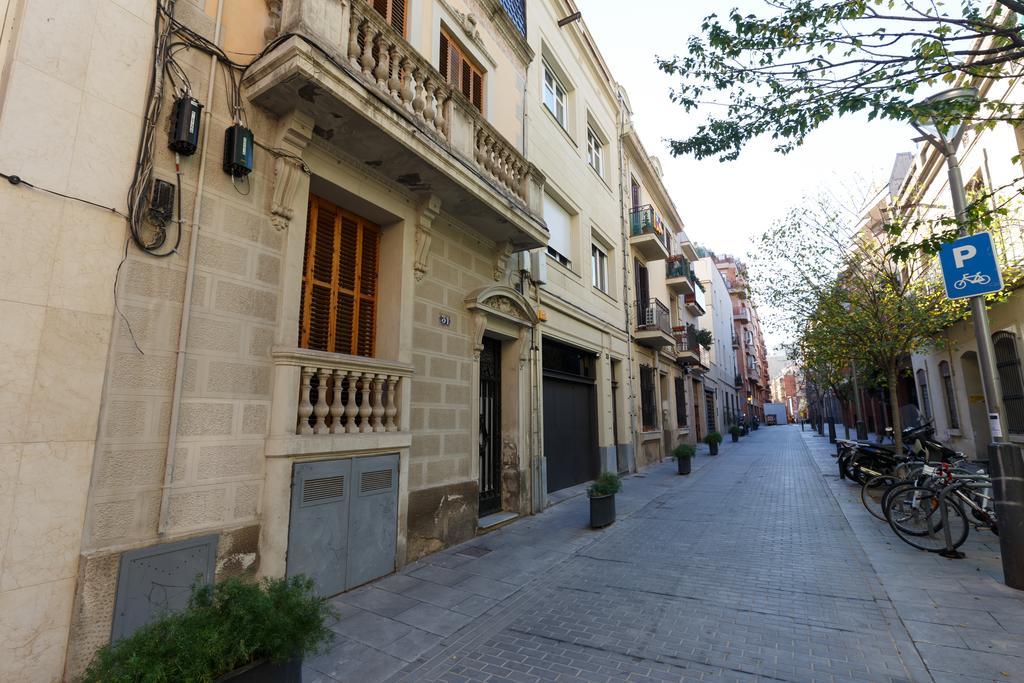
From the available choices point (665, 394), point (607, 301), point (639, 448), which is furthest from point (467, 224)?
point (665, 394)

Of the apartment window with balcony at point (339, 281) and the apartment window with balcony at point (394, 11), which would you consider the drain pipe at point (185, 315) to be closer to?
the apartment window with balcony at point (339, 281)

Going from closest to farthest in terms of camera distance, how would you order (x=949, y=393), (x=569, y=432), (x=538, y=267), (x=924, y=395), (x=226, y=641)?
(x=226, y=641)
(x=538, y=267)
(x=569, y=432)
(x=949, y=393)
(x=924, y=395)

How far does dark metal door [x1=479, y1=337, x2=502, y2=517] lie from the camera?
25.9ft

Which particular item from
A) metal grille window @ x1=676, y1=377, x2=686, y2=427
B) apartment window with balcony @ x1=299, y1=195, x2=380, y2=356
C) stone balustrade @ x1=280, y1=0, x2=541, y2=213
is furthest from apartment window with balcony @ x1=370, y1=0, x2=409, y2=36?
metal grille window @ x1=676, y1=377, x2=686, y2=427

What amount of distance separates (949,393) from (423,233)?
16.9m

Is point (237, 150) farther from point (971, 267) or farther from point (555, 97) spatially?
point (555, 97)

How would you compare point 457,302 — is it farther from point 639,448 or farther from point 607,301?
point 639,448

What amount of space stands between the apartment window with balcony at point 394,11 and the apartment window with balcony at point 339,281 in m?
2.76

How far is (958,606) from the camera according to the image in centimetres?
421

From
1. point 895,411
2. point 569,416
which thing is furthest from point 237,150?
point 895,411

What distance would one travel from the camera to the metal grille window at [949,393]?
14.0 m

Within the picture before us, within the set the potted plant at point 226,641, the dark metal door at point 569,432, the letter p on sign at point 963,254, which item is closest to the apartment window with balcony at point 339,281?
the potted plant at point 226,641

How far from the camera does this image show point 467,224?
714 cm

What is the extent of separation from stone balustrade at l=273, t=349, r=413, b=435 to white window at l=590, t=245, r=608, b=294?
8457 millimetres
